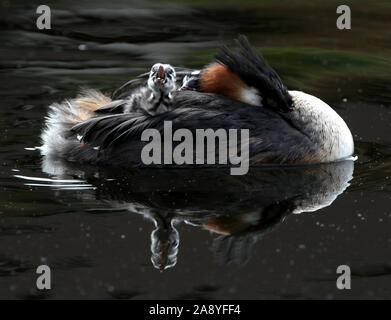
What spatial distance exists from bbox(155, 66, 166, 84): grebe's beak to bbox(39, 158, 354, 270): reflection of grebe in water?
697mm

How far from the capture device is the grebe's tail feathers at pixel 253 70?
21.8 ft

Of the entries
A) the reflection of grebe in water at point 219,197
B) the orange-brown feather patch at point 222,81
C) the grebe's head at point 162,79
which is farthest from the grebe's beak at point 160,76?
the reflection of grebe in water at point 219,197

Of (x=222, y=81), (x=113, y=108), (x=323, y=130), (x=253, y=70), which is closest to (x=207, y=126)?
(x=222, y=81)

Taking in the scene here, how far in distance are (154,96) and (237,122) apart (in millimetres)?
665

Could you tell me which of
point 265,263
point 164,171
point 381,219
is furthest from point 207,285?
point 164,171

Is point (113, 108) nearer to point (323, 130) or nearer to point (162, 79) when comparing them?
point (162, 79)

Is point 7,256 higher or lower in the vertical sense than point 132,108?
lower

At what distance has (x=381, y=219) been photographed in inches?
223

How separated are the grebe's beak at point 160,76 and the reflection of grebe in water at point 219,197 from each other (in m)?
0.70

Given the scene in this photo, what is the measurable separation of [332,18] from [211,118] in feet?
18.5

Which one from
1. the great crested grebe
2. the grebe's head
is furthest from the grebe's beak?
the great crested grebe

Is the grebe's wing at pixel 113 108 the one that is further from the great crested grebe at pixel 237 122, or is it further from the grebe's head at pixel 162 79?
the grebe's head at pixel 162 79

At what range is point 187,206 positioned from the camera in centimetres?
580

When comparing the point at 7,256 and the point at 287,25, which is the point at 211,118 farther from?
the point at 287,25
